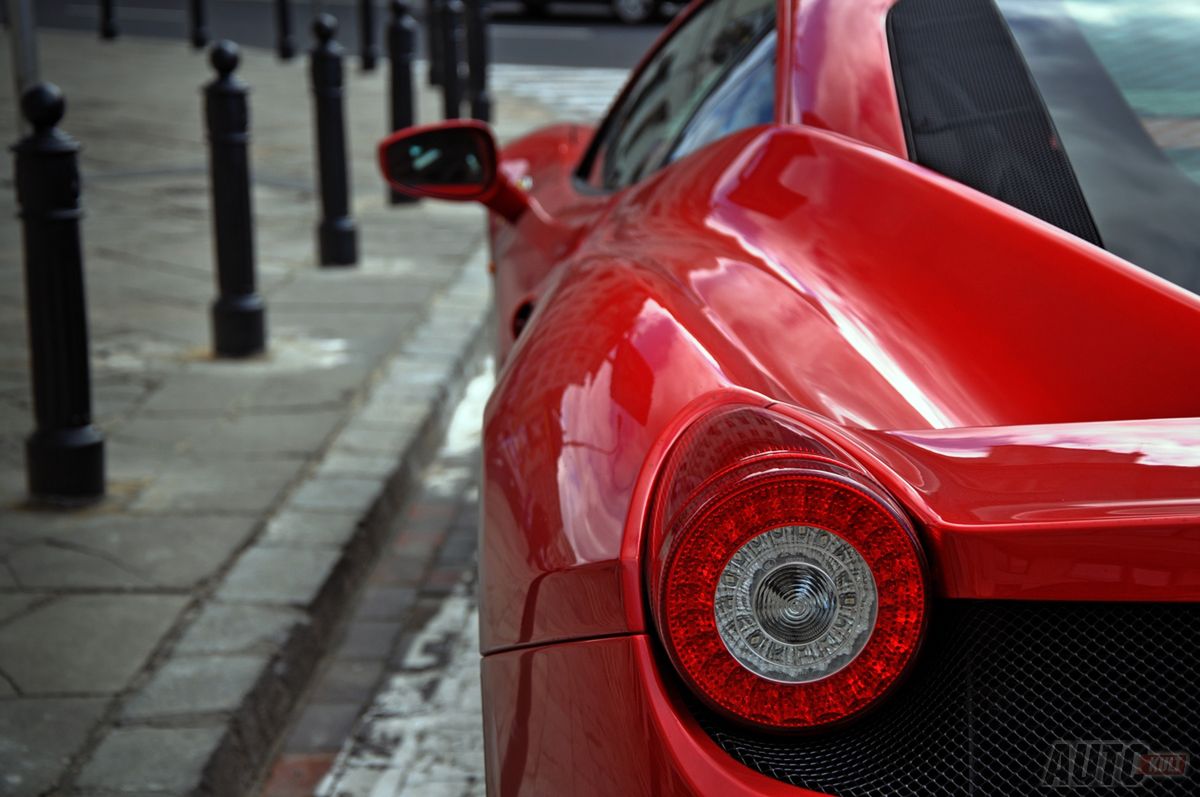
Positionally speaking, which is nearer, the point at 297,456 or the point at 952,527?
the point at 952,527

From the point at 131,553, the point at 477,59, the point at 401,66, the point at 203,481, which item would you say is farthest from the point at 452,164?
the point at 477,59

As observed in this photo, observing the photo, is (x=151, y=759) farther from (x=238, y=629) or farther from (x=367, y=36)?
(x=367, y=36)

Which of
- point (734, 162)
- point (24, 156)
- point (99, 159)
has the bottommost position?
point (99, 159)

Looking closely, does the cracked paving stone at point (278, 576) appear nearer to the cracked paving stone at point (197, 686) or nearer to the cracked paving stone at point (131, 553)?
the cracked paving stone at point (131, 553)

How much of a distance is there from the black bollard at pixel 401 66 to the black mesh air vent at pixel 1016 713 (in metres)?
8.49

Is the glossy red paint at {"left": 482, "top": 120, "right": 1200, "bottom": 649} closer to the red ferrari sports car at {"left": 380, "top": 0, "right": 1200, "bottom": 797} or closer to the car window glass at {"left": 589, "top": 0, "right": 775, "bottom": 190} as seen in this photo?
the red ferrari sports car at {"left": 380, "top": 0, "right": 1200, "bottom": 797}

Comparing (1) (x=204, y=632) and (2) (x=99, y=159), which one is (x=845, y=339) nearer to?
(1) (x=204, y=632)

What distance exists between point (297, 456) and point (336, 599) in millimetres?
988

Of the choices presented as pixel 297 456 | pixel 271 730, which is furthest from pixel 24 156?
pixel 271 730

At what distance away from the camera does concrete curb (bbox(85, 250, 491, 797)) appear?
121 inches

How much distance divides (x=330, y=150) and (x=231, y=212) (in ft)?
6.31

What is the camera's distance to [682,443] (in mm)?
1558

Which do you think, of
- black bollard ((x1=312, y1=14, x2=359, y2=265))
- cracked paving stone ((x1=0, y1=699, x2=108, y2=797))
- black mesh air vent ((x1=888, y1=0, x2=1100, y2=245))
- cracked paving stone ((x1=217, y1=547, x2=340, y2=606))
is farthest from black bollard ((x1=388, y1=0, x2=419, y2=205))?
black mesh air vent ((x1=888, y1=0, x2=1100, y2=245))
